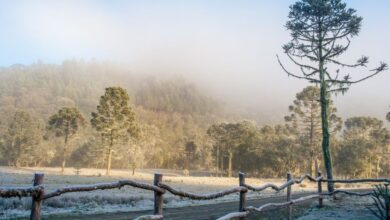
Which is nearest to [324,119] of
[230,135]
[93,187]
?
[93,187]

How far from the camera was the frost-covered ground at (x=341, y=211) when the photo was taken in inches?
556

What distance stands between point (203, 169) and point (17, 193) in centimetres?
10877

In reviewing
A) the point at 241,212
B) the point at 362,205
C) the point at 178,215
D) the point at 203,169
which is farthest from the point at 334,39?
the point at 203,169

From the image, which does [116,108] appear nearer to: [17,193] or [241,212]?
[241,212]

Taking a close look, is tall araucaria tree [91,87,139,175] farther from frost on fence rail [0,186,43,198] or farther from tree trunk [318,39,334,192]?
frost on fence rail [0,186,43,198]

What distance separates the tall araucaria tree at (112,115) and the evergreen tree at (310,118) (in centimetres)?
2645

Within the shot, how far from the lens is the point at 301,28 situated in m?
22.7

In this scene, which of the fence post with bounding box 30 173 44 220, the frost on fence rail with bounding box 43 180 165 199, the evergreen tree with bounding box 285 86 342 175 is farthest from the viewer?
the evergreen tree with bounding box 285 86 342 175

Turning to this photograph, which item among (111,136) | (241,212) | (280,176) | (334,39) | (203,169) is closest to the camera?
(241,212)

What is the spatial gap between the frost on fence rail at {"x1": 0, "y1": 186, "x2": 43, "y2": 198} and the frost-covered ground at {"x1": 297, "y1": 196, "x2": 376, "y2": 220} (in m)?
10.9

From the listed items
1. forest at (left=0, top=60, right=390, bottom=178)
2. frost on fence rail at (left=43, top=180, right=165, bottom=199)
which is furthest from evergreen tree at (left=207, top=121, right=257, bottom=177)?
frost on fence rail at (left=43, top=180, right=165, bottom=199)

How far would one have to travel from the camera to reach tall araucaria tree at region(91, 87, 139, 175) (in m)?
61.9

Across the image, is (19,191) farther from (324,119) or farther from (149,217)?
(324,119)

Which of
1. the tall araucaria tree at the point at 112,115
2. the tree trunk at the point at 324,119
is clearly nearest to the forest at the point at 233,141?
the tall araucaria tree at the point at 112,115
